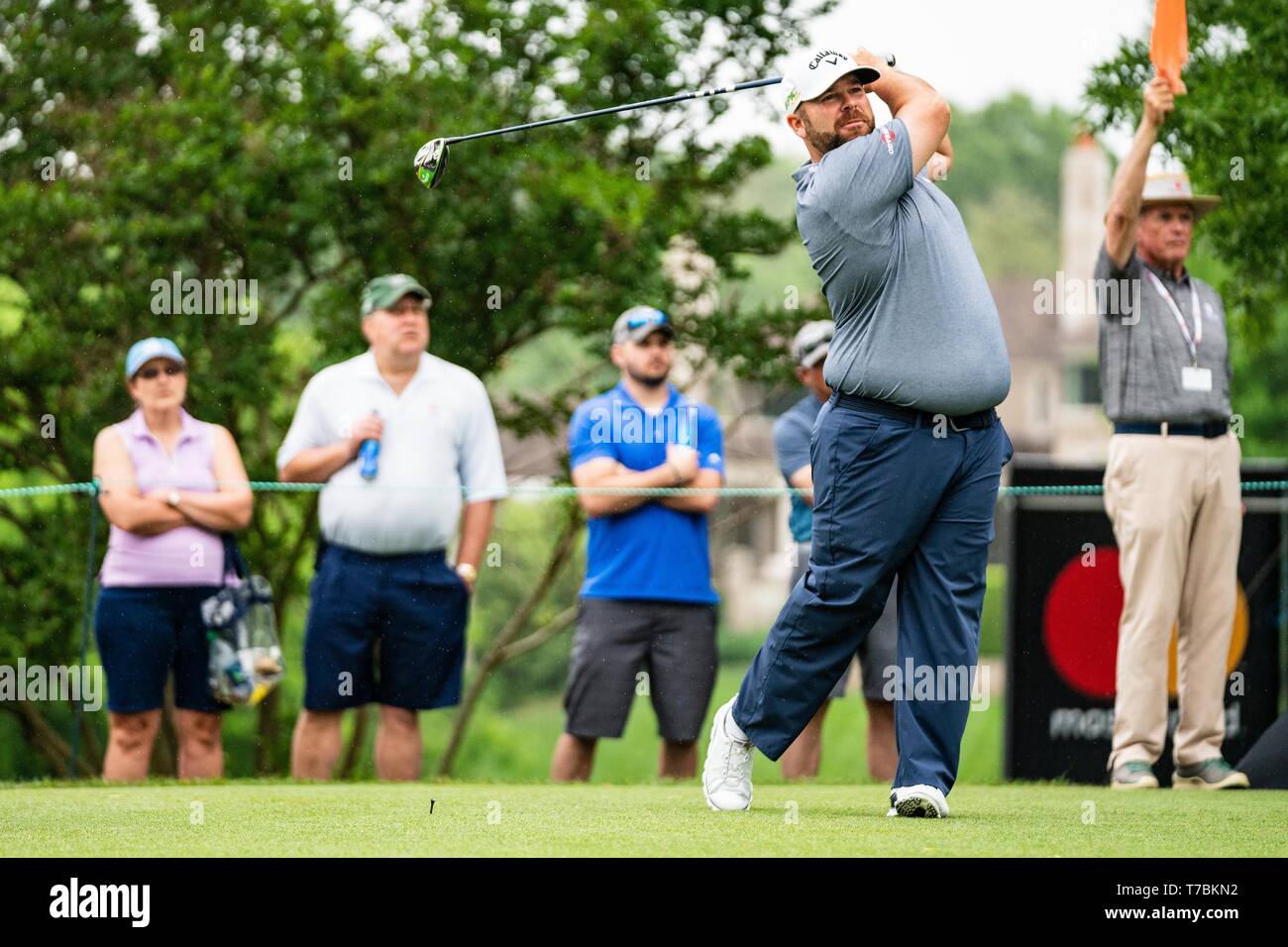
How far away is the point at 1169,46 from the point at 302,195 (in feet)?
16.7

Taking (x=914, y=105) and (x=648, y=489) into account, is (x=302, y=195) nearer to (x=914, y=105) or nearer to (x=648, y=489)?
(x=648, y=489)

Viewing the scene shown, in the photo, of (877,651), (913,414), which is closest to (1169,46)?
(913,414)

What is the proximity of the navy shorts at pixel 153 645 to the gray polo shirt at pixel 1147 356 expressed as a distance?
12.0 feet

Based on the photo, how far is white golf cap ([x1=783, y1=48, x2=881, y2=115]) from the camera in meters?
5.04

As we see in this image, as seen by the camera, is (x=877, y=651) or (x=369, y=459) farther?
(x=877, y=651)

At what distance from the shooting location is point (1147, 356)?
23.1 feet

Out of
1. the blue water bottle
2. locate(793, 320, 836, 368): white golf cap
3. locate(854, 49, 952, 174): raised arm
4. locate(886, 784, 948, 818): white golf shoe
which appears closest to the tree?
locate(793, 320, 836, 368): white golf cap

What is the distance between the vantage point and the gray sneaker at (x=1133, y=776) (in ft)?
22.7

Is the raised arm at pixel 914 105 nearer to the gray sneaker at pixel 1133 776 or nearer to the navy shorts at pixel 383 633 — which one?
the gray sneaker at pixel 1133 776

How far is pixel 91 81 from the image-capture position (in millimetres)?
10898

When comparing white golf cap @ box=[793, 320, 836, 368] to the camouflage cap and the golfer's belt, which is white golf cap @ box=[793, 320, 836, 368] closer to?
the camouflage cap
